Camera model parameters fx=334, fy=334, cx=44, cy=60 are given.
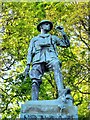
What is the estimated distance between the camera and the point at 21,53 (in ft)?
23.6

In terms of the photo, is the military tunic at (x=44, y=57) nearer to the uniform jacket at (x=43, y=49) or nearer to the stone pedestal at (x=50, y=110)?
the uniform jacket at (x=43, y=49)

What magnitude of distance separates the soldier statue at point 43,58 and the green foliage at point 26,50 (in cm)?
303

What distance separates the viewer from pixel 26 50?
7.09 m

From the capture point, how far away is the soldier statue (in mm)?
3490

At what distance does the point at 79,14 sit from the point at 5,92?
223 cm

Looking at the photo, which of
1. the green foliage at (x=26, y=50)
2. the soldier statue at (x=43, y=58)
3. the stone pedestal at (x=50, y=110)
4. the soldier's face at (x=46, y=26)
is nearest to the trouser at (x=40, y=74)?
the soldier statue at (x=43, y=58)

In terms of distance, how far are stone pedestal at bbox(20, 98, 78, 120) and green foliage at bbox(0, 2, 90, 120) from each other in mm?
3419

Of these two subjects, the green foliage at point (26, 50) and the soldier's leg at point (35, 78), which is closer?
the soldier's leg at point (35, 78)

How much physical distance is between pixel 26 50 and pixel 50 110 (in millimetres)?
3948

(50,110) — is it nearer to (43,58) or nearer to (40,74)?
(40,74)

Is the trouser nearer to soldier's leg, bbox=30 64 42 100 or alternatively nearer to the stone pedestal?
soldier's leg, bbox=30 64 42 100

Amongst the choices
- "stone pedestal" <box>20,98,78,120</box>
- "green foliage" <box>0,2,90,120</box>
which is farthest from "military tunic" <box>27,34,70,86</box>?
"green foliage" <box>0,2,90,120</box>

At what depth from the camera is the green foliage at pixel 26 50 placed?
6.80 m

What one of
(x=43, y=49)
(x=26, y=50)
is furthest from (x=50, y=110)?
(x=26, y=50)
